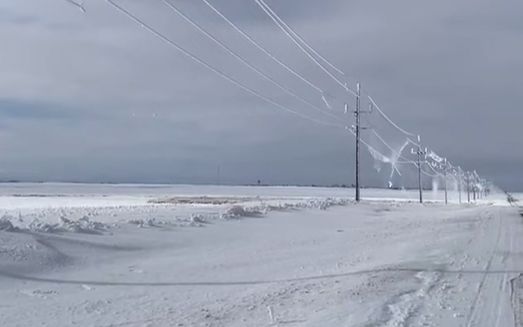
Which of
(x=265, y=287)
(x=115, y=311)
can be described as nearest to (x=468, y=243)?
(x=265, y=287)

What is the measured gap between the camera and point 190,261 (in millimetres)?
17531

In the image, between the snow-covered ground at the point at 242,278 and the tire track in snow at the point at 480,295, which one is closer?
the snow-covered ground at the point at 242,278

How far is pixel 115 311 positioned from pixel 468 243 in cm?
1765

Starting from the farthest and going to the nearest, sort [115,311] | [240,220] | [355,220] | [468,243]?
[355,220] < [240,220] < [468,243] < [115,311]

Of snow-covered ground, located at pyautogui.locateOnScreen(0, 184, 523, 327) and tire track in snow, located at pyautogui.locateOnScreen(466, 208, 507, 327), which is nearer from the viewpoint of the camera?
snow-covered ground, located at pyautogui.locateOnScreen(0, 184, 523, 327)

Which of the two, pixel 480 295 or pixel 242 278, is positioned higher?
pixel 242 278

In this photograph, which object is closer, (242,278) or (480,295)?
(480,295)

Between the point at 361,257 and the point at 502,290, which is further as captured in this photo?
the point at 361,257

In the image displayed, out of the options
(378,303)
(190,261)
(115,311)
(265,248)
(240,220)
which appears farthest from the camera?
(240,220)

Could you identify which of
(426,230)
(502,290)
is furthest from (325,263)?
(426,230)

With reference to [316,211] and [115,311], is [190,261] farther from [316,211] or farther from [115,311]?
[316,211]

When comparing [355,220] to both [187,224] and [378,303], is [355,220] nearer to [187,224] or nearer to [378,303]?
[187,224]

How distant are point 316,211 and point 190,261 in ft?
87.4

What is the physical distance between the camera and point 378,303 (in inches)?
477
